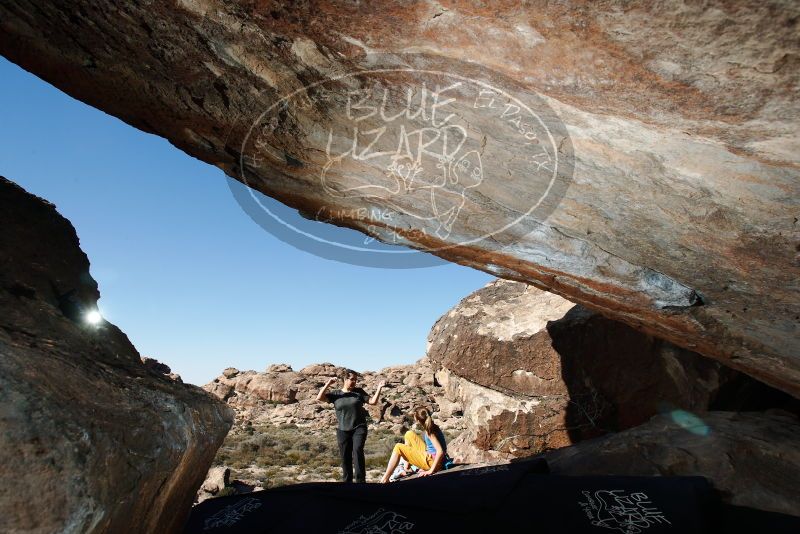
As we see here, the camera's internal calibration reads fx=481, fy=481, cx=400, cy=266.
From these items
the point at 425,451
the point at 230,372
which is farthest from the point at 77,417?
the point at 230,372

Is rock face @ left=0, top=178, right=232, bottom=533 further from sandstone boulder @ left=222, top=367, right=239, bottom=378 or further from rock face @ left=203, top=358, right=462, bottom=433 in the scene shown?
sandstone boulder @ left=222, top=367, right=239, bottom=378

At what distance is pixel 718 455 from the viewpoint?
178 inches

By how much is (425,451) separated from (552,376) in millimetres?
3392

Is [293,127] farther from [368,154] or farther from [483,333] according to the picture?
[483,333]

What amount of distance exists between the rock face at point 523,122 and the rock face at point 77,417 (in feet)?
5.73

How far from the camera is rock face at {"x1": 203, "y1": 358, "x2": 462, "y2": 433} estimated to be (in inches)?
1000

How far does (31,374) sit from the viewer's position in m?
2.04

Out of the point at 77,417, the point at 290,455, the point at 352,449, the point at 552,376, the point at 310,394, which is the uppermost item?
the point at 310,394

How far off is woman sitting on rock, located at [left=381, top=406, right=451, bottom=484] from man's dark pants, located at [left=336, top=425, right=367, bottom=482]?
1.64 feet

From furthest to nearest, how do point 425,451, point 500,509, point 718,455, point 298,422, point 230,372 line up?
1. point 230,372
2. point 298,422
3. point 425,451
4. point 718,455
5. point 500,509

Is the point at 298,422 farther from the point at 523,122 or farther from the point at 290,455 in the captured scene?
the point at 523,122

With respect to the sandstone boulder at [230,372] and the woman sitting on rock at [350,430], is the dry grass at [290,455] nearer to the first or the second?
the woman sitting on rock at [350,430]

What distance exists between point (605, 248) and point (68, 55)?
4.86m

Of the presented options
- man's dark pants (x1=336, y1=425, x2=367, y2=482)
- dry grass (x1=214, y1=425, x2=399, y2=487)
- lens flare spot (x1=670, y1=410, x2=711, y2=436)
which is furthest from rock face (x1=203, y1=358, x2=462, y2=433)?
lens flare spot (x1=670, y1=410, x2=711, y2=436)
